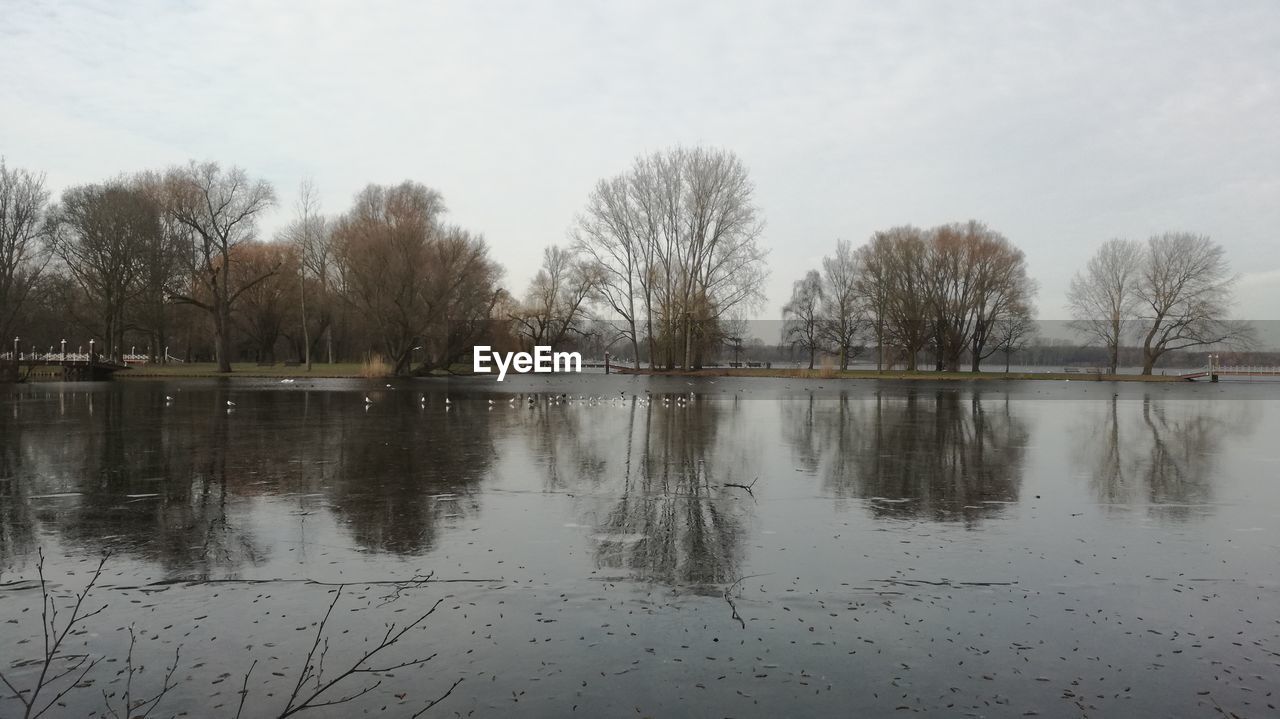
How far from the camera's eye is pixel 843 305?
223 ft

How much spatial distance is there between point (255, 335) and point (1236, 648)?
7452cm

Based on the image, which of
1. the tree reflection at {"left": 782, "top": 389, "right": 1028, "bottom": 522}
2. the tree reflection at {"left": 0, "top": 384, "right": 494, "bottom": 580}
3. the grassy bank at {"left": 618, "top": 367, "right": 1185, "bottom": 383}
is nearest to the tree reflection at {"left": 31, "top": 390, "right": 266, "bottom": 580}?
the tree reflection at {"left": 0, "top": 384, "right": 494, "bottom": 580}

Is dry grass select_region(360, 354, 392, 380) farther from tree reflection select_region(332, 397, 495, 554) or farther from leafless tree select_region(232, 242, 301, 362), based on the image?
tree reflection select_region(332, 397, 495, 554)

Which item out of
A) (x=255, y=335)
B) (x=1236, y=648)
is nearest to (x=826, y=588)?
(x=1236, y=648)

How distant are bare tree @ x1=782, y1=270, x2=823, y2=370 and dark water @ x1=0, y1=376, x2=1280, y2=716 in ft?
209

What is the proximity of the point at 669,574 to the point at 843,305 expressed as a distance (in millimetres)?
64855

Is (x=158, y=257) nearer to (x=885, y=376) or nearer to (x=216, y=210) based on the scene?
(x=216, y=210)

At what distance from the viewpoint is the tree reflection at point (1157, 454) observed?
8.98 meters

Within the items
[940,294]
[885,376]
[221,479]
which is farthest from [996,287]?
[221,479]

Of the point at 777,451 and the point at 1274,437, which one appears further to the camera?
the point at 1274,437

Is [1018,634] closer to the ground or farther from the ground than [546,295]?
closer to the ground

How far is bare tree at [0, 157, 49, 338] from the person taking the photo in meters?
43.2

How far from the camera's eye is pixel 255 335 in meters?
69.0

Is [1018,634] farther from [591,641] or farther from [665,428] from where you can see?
[665,428]
